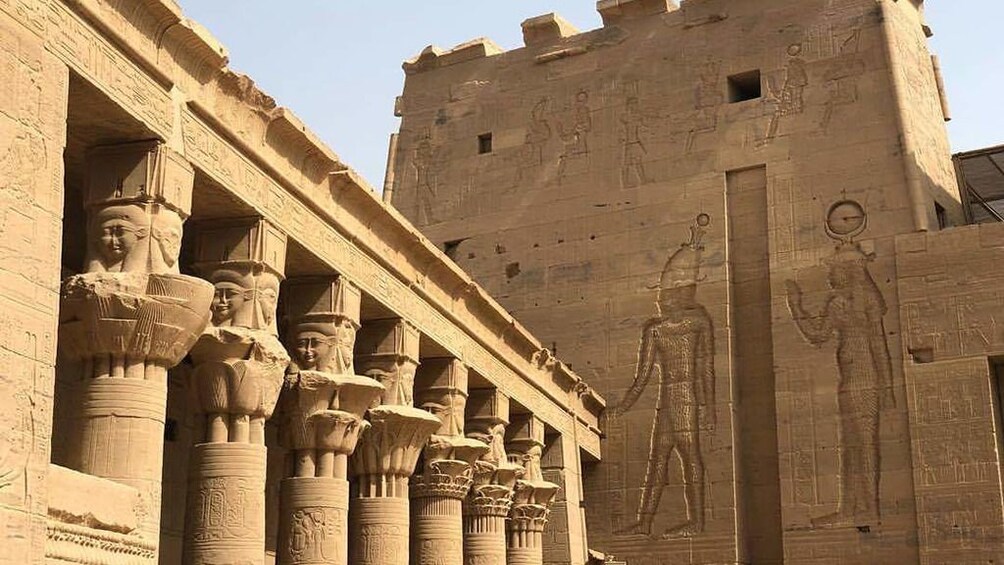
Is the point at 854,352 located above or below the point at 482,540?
above

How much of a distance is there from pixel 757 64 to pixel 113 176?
42.0 feet

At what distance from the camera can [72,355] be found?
8.87 metres

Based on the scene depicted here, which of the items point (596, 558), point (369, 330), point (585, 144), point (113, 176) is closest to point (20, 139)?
point (113, 176)

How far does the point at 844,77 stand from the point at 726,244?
9.32 ft

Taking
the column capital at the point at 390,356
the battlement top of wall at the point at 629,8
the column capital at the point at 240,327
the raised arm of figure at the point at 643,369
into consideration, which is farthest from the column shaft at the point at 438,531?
the battlement top of wall at the point at 629,8

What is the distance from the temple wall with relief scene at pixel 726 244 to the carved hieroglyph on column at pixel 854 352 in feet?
0.09

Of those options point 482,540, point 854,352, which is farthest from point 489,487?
point 854,352

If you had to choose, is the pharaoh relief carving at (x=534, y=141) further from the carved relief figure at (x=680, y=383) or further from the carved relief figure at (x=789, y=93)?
the carved relief figure at (x=789, y=93)

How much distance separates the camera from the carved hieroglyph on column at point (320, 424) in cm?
1143

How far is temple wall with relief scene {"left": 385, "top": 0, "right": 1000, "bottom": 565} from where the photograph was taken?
18.2 metres

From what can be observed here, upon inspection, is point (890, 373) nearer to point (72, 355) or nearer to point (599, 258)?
point (599, 258)

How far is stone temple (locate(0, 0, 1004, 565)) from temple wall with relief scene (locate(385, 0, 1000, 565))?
1.8 inches

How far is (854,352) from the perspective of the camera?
18.3m

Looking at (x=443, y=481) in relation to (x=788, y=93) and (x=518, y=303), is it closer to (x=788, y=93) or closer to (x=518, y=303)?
(x=518, y=303)
